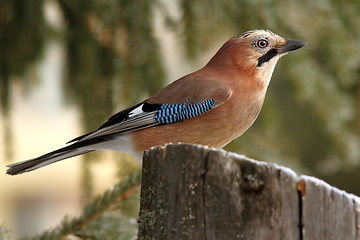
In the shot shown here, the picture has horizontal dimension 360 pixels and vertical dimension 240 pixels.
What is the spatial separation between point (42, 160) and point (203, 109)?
38.6 inches

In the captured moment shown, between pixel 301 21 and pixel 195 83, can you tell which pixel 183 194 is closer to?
pixel 195 83

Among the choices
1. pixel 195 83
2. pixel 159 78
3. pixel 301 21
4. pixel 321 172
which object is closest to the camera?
pixel 195 83

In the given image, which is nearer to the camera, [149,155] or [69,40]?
[149,155]

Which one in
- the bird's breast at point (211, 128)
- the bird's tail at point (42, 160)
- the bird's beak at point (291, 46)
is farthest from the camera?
the bird's beak at point (291, 46)

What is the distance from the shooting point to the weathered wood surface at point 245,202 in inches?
90.1

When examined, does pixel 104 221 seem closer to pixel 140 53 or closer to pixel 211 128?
pixel 211 128

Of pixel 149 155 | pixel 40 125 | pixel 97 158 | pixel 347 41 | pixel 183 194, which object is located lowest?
pixel 183 194

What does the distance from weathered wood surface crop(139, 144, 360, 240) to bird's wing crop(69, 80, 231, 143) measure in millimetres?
1450

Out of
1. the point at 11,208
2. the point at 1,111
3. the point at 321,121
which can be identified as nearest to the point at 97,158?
the point at 1,111

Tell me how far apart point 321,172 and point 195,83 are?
4.39 meters

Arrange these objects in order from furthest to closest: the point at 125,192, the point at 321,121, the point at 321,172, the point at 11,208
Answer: the point at 11,208, the point at 321,172, the point at 321,121, the point at 125,192

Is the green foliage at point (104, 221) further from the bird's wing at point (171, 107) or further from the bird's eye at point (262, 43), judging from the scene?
the bird's eye at point (262, 43)

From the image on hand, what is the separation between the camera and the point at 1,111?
16.7 feet

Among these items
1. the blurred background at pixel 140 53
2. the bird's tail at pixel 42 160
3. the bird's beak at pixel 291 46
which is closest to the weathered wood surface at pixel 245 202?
the bird's tail at pixel 42 160
